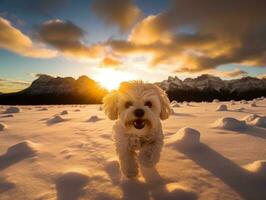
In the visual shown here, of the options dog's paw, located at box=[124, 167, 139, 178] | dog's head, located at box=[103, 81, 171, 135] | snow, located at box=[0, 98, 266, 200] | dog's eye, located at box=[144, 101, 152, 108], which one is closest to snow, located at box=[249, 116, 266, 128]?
snow, located at box=[0, 98, 266, 200]

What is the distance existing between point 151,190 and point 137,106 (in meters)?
1.35

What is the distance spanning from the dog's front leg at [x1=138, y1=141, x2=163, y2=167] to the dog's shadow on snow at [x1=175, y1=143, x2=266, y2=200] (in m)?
0.62

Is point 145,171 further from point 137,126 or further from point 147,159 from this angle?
point 137,126

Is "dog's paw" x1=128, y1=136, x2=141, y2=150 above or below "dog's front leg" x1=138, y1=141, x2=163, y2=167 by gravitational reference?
above

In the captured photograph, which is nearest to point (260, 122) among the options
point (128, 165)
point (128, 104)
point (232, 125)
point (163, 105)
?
point (232, 125)

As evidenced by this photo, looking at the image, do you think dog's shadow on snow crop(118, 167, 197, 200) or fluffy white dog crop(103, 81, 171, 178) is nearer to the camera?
dog's shadow on snow crop(118, 167, 197, 200)

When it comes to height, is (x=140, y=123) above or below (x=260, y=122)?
above

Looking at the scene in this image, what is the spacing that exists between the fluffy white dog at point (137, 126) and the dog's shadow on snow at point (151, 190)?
184mm

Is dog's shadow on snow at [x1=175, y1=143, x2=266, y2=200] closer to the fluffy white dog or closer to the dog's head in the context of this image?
the fluffy white dog

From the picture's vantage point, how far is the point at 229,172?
3.21 meters

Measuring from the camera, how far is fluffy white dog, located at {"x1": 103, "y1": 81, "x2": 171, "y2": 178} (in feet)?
11.4

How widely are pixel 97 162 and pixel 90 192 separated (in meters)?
1.07

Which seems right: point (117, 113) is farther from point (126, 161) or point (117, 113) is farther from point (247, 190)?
point (247, 190)

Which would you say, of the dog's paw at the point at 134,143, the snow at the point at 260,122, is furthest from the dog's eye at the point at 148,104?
the snow at the point at 260,122
